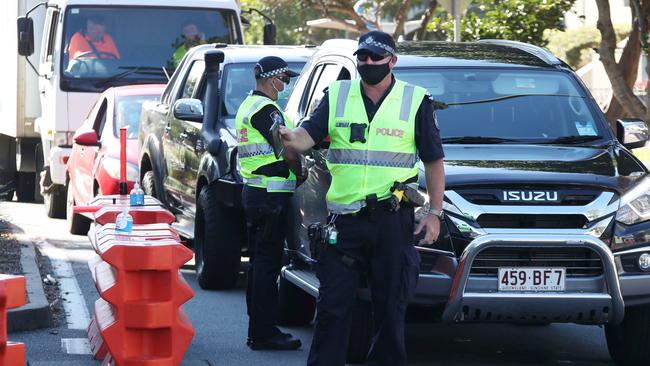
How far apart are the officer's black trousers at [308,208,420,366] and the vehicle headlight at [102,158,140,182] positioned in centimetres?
750

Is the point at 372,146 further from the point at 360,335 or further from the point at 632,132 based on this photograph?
the point at 632,132

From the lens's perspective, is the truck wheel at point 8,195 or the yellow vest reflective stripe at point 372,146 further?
the truck wheel at point 8,195

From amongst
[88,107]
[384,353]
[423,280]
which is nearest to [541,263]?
[423,280]

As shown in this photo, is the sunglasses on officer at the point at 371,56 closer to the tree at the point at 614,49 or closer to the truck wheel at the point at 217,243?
the truck wheel at the point at 217,243

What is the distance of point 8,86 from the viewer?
20969 millimetres

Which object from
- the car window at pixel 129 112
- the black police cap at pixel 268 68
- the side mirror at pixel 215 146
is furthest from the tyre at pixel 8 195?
the black police cap at pixel 268 68

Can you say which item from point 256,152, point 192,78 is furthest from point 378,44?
point 192,78

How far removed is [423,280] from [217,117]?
4452 millimetres

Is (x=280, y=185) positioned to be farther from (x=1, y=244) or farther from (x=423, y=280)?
(x=1, y=244)

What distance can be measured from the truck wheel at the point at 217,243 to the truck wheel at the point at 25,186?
10.7 m

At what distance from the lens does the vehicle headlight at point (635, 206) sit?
776 centimetres

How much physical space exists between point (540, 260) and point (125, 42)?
1069 centimetres

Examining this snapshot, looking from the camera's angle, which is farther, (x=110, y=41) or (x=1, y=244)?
(x=110, y=41)

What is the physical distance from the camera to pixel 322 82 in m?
9.25
